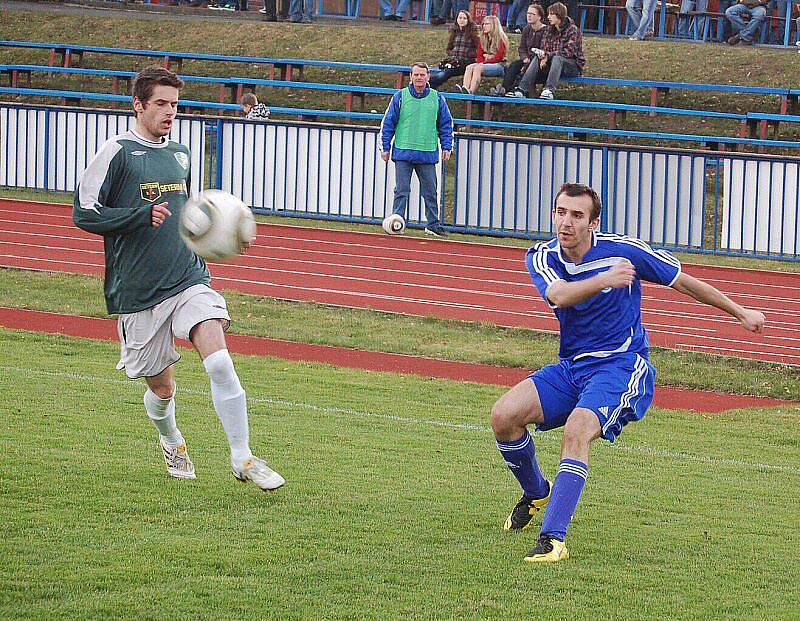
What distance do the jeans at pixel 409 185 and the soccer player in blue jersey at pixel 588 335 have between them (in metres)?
11.0

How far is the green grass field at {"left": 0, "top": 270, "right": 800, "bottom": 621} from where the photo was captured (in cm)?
462

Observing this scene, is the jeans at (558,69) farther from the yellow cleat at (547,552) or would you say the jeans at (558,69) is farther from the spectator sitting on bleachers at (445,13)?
the yellow cleat at (547,552)

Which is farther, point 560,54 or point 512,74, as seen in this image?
point 512,74

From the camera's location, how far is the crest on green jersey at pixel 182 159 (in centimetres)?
619

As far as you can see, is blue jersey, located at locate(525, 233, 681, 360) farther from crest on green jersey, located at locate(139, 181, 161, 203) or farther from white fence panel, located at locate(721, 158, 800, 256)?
white fence panel, located at locate(721, 158, 800, 256)

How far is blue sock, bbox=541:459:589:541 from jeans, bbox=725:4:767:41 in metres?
23.8

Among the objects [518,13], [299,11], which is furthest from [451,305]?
[299,11]

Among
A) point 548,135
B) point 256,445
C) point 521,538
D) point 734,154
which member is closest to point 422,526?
point 521,538

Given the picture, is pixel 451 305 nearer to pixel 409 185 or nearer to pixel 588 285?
pixel 409 185

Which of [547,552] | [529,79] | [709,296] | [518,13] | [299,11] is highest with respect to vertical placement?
[299,11]

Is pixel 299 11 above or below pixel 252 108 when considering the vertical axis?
above

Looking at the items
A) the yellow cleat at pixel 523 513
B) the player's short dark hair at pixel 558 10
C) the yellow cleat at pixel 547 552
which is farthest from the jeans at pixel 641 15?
the yellow cleat at pixel 547 552

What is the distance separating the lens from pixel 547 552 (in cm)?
513

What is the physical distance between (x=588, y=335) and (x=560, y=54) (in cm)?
1800
